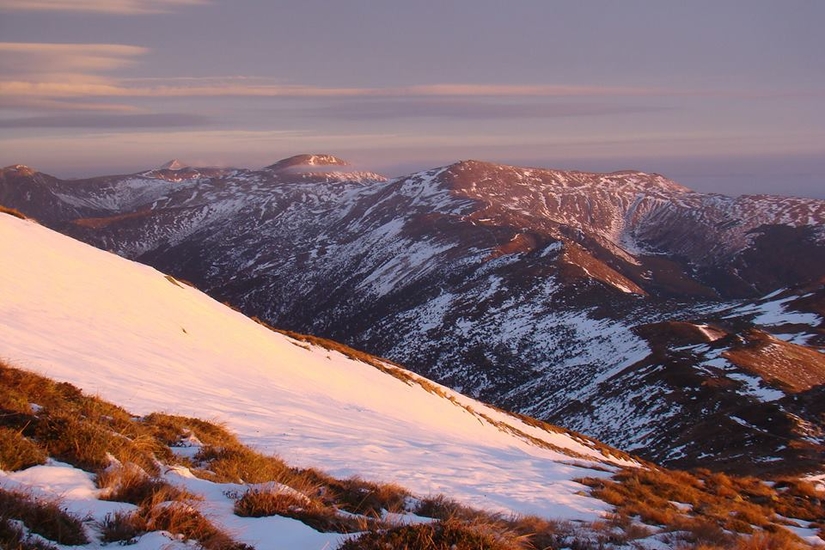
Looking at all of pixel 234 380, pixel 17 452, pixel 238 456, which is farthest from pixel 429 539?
pixel 234 380

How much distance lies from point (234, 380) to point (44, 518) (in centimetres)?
1264

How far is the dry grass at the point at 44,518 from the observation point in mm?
4996

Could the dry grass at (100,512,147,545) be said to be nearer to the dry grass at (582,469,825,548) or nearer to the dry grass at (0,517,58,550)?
the dry grass at (0,517,58,550)

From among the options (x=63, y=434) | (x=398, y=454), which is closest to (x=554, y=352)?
(x=398, y=454)

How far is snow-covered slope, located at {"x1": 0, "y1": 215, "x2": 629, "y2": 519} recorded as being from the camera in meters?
11.7

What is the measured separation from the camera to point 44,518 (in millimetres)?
5102

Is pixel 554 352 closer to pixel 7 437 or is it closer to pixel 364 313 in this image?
pixel 364 313

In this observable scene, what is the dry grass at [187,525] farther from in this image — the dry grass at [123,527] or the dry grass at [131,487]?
the dry grass at [131,487]

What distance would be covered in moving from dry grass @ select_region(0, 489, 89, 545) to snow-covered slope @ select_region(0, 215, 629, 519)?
18.3ft

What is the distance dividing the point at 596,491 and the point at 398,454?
→ 435cm

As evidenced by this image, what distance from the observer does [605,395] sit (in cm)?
7306

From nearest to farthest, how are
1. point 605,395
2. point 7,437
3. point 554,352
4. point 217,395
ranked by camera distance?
point 7,437
point 217,395
point 605,395
point 554,352

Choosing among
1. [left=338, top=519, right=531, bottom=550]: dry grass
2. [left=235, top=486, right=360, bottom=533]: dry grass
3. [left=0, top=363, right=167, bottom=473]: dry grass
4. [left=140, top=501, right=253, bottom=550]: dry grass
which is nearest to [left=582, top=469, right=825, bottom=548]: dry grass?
[left=338, top=519, right=531, bottom=550]: dry grass

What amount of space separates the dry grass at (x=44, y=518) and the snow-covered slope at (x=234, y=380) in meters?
5.59
